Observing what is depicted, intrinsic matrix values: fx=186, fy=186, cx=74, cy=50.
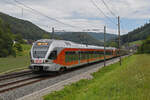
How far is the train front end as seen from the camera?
55.0 ft

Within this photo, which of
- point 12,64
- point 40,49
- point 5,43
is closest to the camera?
point 40,49

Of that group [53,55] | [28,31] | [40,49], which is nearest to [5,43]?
[40,49]

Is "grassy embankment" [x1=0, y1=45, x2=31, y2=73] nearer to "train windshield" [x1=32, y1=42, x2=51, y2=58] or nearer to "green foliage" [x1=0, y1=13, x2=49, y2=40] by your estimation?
"train windshield" [x1=32, y1=42, x2=51, y2=58]

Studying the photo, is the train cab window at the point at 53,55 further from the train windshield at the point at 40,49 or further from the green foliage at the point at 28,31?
the green foliage at the point at 28,31

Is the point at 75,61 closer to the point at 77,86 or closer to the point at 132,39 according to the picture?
the point at 77,86

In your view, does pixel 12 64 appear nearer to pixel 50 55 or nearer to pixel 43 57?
pixel 43 57

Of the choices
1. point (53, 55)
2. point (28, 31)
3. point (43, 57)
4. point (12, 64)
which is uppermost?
point (28, 31)

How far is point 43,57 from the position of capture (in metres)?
16.9

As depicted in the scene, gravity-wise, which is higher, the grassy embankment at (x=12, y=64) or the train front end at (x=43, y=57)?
the train front end at (x=43, y=57)

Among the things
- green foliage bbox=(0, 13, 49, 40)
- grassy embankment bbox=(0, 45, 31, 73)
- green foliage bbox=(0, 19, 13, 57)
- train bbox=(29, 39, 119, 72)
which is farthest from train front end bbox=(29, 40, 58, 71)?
green foliage bbox=(0, 19, 13, 57)

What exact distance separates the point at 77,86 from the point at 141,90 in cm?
437

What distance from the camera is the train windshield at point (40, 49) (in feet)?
56.1

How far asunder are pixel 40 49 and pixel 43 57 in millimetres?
928

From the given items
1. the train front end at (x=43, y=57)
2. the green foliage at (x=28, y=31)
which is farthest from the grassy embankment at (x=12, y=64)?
the green foliage at (x=28, y=31)
